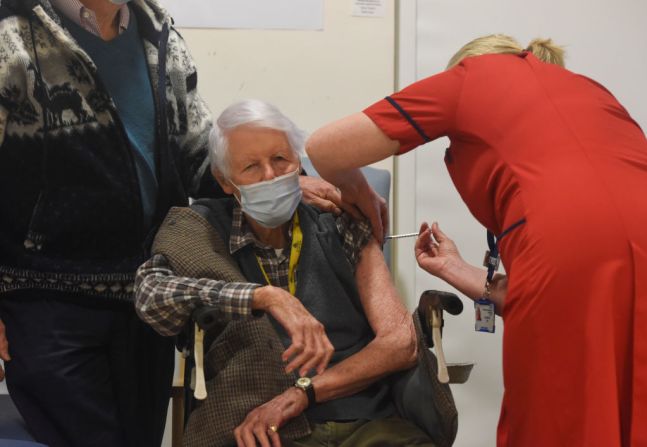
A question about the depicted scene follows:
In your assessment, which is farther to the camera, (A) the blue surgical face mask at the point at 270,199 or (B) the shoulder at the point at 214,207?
(B) the shoulder at the point at 214,207

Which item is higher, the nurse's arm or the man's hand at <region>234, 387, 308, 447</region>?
the nurse's arm

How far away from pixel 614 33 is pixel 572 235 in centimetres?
185

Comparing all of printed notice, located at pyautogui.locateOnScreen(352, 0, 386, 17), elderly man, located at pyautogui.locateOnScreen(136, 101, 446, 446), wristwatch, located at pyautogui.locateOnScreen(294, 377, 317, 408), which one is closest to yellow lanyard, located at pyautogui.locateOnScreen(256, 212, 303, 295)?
elderly man, located at pyautogui.locateOnScreen(136, 101, 446, 446)

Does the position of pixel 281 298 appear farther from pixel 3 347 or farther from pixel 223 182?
pixel 3 347

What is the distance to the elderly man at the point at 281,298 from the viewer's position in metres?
1.75

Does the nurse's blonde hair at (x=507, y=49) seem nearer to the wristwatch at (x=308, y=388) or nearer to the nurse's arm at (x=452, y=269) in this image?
the nurse's arm at (x=452, y=269)

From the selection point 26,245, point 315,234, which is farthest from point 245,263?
point 26,245

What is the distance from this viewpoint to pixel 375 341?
196 cm

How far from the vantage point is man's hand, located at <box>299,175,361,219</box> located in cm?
207

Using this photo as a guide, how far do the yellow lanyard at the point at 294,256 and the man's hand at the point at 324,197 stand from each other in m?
0.06

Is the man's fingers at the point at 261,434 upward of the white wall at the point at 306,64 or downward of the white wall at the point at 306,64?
downward

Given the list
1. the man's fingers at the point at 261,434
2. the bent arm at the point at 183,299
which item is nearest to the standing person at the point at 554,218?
the bent arm at the point at 183,299

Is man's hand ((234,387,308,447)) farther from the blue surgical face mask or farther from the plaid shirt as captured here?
the blue surgical face mask

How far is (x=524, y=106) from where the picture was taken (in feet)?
5.14
